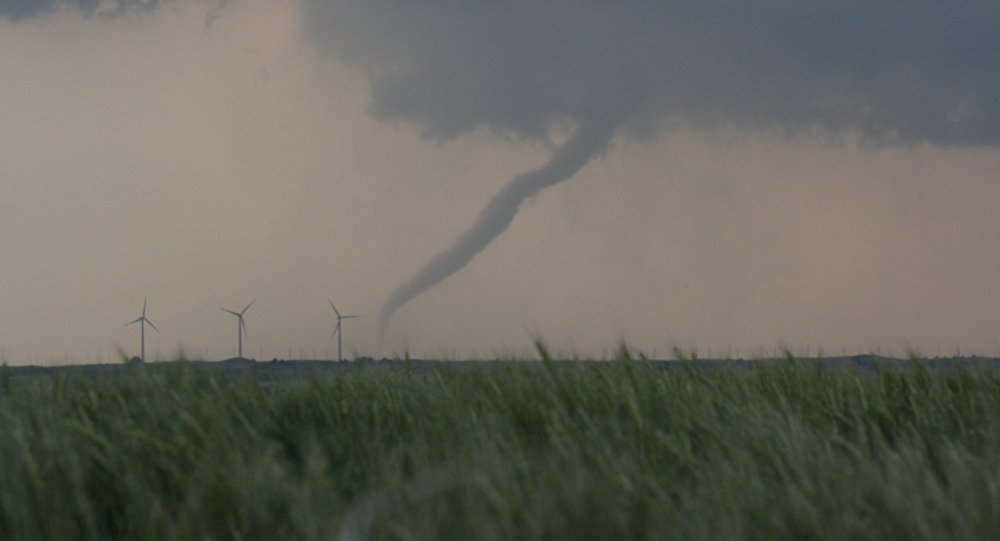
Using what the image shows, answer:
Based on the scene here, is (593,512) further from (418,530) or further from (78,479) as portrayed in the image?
(78,479)

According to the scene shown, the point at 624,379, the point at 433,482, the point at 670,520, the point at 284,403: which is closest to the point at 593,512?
the point at 670,520

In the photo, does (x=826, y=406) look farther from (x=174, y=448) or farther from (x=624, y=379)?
(x=174, y=448)

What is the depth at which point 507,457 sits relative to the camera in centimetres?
436

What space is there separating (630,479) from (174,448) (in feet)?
6.76

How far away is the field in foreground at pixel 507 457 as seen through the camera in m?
3.52

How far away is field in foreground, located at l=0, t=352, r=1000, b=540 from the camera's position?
352cm

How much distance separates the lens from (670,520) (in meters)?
3.64

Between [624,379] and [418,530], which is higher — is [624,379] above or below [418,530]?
above

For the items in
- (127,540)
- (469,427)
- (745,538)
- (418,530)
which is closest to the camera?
(418,530)

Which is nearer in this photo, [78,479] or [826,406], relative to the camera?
[78,479]

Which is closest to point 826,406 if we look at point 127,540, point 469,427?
point 469,427

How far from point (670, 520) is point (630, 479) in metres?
0.41

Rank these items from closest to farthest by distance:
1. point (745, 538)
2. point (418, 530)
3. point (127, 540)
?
1. point (418, 530)
2. point (745, 538)
3. point (127, 540)

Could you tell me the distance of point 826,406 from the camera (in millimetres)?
6516
